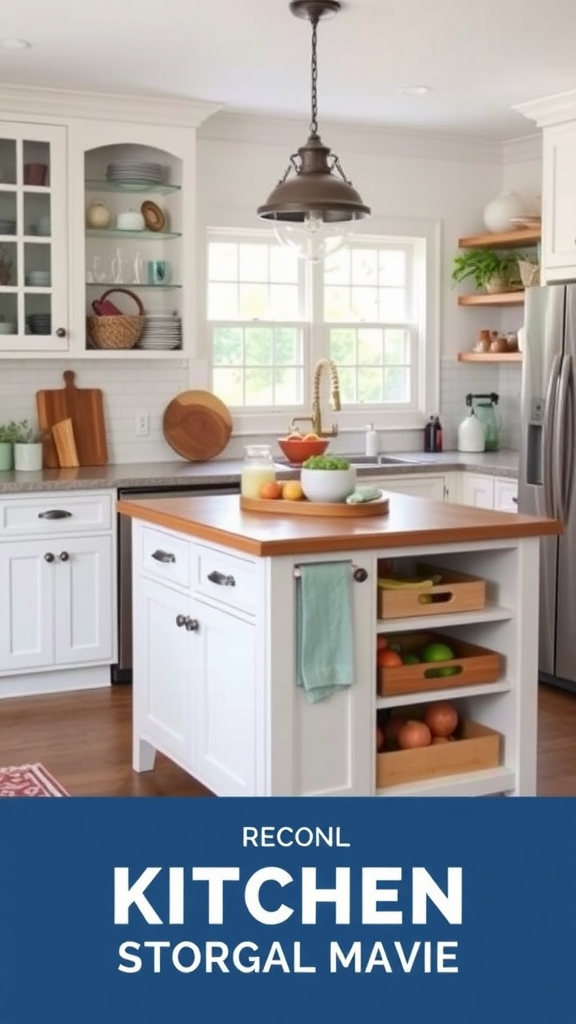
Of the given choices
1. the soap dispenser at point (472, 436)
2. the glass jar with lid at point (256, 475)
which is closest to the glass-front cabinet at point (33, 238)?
the glass jar with lid at point (256, 475)

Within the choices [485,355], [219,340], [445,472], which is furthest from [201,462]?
[485,355]

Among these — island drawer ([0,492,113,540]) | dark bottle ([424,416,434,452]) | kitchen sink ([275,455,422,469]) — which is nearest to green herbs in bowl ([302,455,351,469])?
island drawer ([0,492,113,540])

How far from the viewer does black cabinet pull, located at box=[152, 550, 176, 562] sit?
4.08 metres

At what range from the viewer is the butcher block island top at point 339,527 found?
3471mm

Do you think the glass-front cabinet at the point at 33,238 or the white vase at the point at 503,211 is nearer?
the glass-front cabinet at the point at 33,238

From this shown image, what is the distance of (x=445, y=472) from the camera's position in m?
6.27

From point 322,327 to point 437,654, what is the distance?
3.18 m

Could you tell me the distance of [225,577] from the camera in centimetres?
367

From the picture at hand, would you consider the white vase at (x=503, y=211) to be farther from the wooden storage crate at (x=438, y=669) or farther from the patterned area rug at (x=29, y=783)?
the patterned area rug at (x=29, y=783)

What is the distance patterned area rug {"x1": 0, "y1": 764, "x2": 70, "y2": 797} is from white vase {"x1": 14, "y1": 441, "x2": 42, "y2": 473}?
165 centimetres

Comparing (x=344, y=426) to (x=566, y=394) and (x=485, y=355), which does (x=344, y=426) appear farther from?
(x=566, y=394)

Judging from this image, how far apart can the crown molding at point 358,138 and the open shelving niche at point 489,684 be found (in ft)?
10.2

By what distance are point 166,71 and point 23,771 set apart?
2.82 m

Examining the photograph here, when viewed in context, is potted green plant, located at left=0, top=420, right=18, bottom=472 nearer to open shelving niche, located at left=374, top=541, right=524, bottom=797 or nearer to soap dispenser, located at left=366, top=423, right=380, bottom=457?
soap dispenser, located at left=366, top=423, right=380, bottom=457
